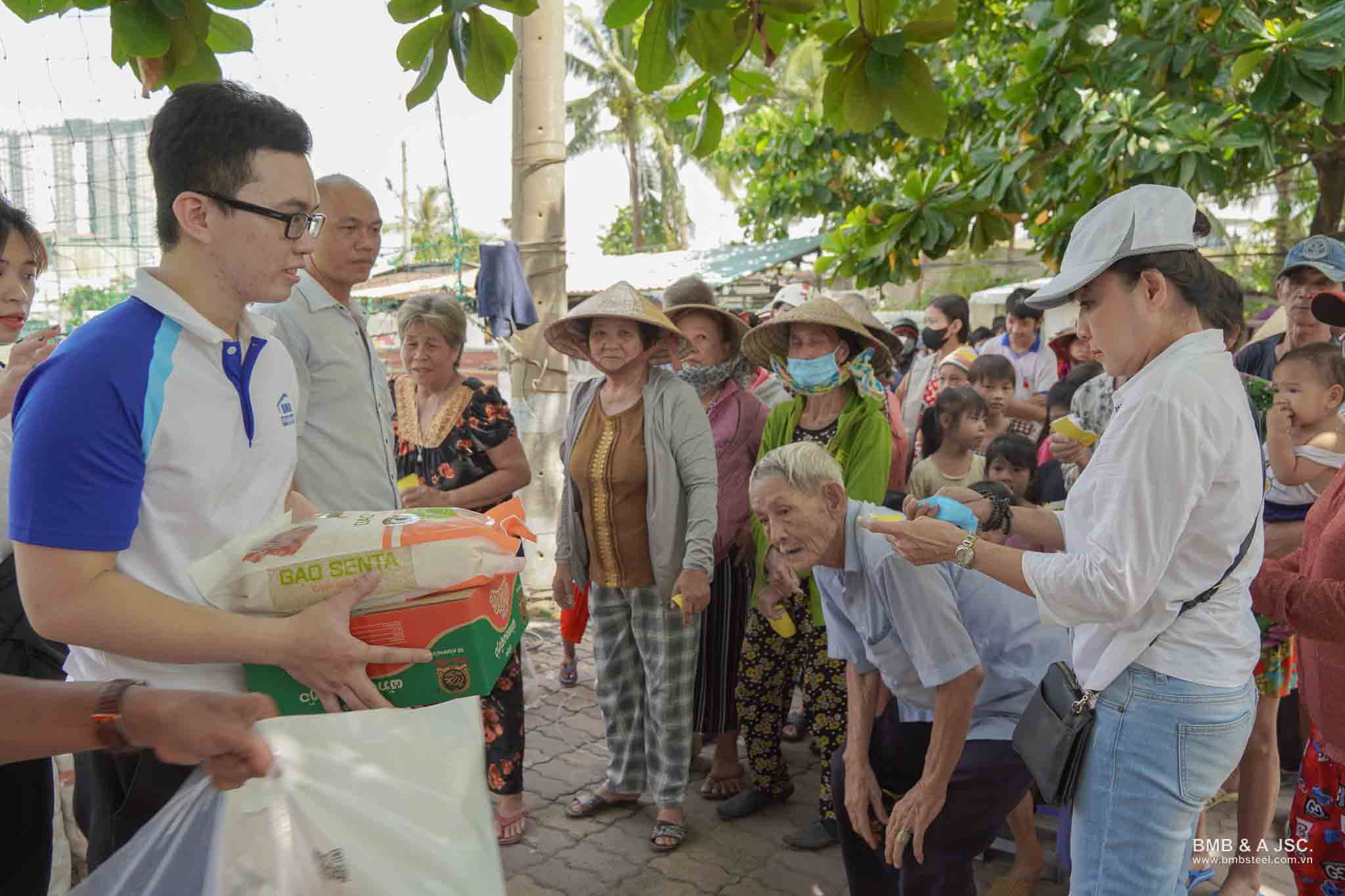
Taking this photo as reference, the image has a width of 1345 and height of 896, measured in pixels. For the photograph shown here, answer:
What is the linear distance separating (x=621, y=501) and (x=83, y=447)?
255 centimetres

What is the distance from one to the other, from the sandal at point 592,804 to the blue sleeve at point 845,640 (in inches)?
61.9

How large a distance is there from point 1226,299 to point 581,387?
98.5 inches

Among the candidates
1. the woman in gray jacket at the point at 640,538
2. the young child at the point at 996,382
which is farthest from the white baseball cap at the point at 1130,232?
the young child at the point at 996,382

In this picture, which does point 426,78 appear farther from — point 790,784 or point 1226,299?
point 790,784

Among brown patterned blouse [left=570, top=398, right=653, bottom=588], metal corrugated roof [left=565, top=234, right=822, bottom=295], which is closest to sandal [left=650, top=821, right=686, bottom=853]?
brown patterned blouse [left=570, top=398, right=653, bottom=588]

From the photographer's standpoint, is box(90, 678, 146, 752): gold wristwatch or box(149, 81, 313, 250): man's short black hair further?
box(149, 81, 313, 250): man's short black hair

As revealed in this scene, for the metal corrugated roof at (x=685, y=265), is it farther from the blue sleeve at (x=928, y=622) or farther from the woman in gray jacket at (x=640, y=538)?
the blue sleeve at (x=928, y=622)

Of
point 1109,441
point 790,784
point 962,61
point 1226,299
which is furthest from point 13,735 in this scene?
point 962,61

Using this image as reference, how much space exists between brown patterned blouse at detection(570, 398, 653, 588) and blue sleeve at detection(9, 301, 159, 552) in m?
2.44

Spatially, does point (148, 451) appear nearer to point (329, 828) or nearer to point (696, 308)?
point (329, 828)

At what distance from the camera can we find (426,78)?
2102 millimetres

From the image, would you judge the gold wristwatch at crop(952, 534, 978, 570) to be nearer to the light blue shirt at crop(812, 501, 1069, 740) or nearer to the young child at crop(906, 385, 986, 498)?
the light blue shirt at crop(812, 501, 1069, 740)

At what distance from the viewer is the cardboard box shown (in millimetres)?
1427

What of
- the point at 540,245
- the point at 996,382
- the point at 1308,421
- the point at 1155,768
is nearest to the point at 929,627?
the point at 1155,768
